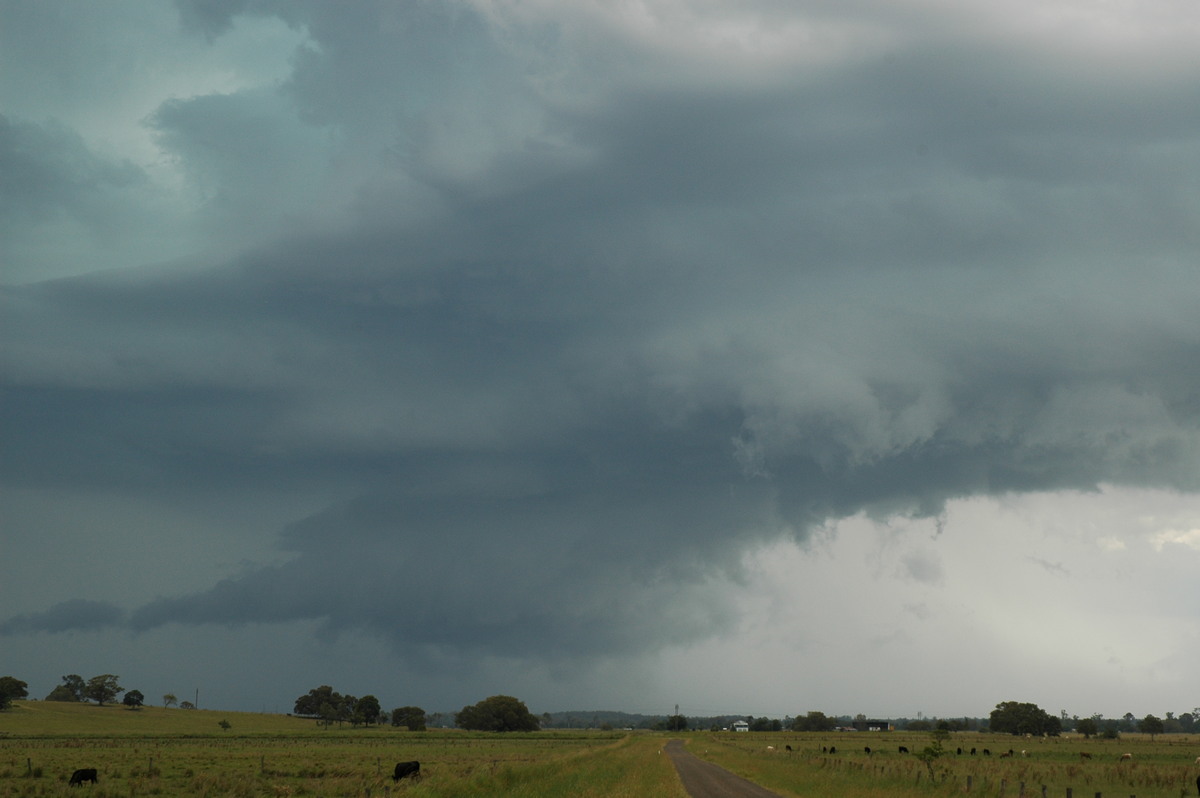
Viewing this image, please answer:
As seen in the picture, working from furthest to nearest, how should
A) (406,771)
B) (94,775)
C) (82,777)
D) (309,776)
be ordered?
(309,776), (406,771), (94,775), (82,777)

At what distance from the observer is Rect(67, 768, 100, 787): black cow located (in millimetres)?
56400

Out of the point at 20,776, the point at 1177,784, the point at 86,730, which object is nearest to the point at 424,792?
the point at 20,776

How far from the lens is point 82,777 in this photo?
57969mm

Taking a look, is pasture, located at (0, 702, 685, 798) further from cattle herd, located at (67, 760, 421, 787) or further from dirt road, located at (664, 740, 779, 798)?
dirt road, located at (664, 740, 779, 798)

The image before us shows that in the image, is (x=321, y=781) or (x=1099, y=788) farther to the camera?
(x=321, y=781)

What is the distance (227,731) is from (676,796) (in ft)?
552

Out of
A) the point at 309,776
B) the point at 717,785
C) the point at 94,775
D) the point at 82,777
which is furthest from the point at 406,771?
the point at 717,785

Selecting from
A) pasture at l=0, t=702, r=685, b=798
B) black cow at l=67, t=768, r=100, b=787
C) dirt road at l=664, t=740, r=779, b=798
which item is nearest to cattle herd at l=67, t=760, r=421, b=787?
black cow at l=67, t=768, r=100, b=787

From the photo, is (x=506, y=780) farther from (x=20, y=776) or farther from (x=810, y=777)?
(x=20, y=776)

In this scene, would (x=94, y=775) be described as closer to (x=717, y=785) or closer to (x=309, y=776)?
(x=309, y=776)

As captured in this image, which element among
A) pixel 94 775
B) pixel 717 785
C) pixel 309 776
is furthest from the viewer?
pixel 309 776

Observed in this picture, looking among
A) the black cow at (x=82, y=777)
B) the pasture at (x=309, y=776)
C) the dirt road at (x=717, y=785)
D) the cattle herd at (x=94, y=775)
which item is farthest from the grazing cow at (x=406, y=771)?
the black cow at (x=82, y=777)

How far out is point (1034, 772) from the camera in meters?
67.1

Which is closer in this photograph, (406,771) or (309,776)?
(406,771)
